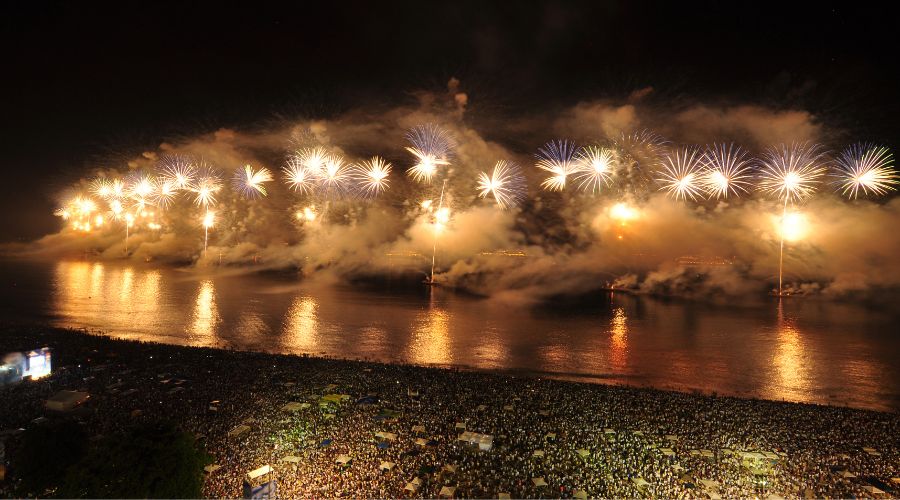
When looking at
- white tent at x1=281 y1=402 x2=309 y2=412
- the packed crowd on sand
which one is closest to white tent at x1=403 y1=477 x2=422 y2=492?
the packed crowd on sand

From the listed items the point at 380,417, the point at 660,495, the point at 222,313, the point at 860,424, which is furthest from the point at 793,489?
the point at 222,313

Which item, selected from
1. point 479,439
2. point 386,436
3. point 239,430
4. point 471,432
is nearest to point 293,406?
point 239,430

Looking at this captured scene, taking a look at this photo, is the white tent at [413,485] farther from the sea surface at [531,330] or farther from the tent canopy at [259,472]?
the sea surface at [531,330]

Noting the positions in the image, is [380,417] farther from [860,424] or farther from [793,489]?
[860,424]

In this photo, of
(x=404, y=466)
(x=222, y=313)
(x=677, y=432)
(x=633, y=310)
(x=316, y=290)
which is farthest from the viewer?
(x=316, y=290)

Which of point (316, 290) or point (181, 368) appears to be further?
point (316, 290)

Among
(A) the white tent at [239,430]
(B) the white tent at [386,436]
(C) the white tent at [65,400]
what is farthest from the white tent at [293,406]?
(C) the white tent at [65,400]

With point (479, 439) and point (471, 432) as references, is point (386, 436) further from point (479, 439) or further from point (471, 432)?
point (479, 439)
